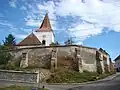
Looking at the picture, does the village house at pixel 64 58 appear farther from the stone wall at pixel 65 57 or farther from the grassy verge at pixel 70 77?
the grassy verge at pixel 70 77

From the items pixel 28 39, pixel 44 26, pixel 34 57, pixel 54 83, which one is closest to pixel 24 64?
pixel 34 57

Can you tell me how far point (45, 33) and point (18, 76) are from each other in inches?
1461

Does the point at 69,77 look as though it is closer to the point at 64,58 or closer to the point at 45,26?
the point at 64,58

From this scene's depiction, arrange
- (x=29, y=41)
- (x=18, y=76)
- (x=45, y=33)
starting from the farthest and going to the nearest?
(x=45, y=33)
(x=29, y=41)
(x=18, y=76)

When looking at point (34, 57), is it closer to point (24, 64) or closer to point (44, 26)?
point (24, 64)

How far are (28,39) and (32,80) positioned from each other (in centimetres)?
2718

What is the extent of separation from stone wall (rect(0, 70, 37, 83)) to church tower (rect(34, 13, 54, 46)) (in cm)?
3384

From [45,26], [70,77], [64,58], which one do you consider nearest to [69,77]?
[70,77]

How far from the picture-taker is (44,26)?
67.4 meters

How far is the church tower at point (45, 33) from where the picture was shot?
64.6 meters

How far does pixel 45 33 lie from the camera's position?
65.6 metres

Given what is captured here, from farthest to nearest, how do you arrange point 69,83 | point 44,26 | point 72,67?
point 44,26 < point 72,67 < point 69,83

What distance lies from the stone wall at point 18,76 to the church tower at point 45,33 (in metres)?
33.8

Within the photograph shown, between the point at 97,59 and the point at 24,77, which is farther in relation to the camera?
the point at 97,59
